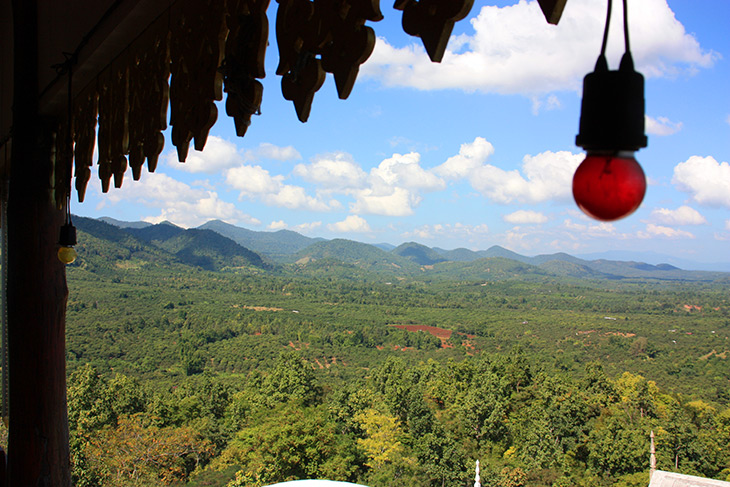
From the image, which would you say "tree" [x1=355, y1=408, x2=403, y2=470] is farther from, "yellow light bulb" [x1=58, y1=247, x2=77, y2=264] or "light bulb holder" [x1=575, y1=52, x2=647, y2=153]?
"light bulb holder" [x1=575, y1=52, x2=647, y2=153]

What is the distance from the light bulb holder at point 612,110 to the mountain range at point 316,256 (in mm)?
61010

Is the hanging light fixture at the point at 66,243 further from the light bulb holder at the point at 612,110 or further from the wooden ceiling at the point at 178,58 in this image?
the light bulb holder at the point at 612,110

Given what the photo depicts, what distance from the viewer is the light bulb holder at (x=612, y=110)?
414mm

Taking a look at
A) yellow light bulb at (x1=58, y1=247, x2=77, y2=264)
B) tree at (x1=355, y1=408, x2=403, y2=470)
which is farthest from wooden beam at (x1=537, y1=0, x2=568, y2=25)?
tree at (x1=355, y1=408, x2=403, y2=470)

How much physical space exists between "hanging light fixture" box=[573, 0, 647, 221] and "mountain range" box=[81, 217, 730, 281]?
61.0 m

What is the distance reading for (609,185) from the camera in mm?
400

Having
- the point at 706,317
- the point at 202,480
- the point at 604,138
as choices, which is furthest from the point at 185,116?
the point at 706,317

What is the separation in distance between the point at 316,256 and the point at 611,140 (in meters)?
135

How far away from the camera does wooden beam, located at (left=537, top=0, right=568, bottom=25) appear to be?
473 mm

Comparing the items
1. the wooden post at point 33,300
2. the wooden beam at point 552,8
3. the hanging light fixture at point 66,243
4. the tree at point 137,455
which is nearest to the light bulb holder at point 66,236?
the hanging light fixture at point 66,243

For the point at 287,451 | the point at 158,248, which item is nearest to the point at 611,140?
the point at 287,451

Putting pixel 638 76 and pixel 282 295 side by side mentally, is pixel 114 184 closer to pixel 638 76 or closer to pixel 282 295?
pixel 638 76

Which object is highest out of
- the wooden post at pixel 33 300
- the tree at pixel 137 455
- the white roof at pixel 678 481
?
the wooden post at pixel 33 300

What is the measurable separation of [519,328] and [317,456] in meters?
32.9
